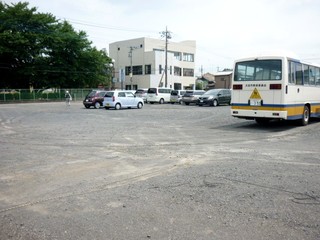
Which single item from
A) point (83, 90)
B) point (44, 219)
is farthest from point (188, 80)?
point (44, 219)

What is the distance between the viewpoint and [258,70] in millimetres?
13078

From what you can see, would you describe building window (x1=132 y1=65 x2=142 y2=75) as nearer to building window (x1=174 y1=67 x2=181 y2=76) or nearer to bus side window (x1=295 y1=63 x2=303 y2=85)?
building window (x1=174 y1=67 x2=181 y2=76)

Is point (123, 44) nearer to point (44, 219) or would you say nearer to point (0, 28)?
point (0, 28)

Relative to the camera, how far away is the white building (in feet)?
223

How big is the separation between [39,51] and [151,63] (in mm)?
24350

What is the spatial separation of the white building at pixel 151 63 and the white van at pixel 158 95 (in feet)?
86.1

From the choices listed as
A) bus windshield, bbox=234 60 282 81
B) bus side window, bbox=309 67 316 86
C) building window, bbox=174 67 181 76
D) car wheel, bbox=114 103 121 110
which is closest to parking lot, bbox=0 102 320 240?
bus windshield, bbox=234 60 282 81

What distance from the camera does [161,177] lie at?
19.8ft

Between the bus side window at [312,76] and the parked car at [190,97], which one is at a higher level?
the bus side window at [312,76]

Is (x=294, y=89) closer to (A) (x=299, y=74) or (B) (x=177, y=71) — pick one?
(A) (x=299, y=74)

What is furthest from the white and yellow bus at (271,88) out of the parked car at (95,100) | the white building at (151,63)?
the white building at (151,63)

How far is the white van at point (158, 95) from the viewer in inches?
1454

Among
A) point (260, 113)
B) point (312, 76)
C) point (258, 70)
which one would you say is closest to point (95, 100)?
point (258, 70)

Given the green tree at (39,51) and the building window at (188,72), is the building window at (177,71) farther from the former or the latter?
the green tree at (39,51)
